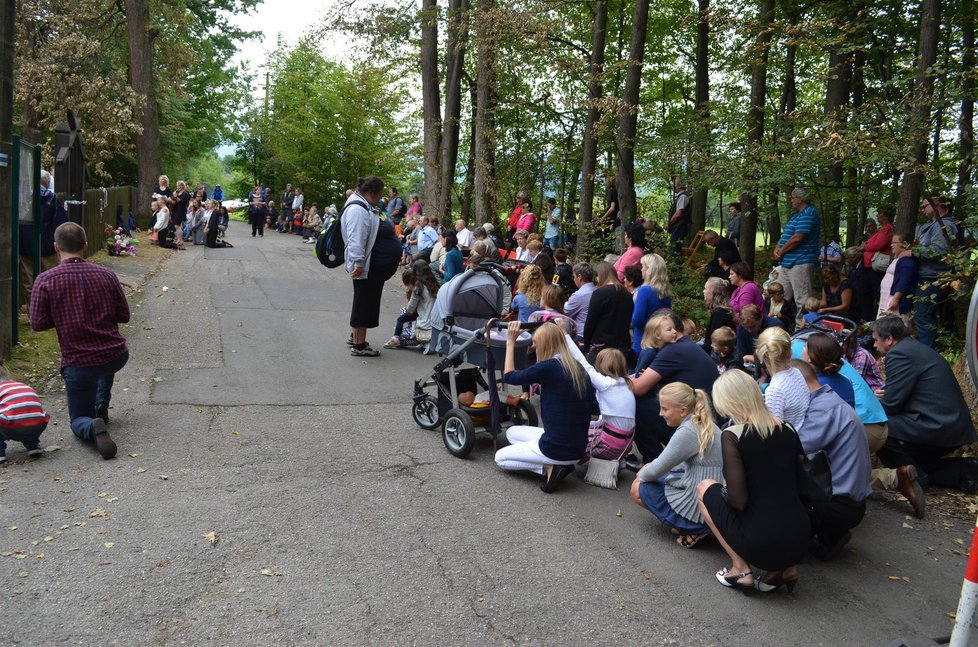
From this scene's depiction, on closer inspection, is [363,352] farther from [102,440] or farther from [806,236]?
[806,236]

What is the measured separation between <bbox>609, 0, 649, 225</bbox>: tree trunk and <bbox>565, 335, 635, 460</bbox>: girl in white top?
9089mm

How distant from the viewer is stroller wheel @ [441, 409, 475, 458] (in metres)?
7.32

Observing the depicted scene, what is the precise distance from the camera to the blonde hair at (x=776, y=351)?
6141 mm

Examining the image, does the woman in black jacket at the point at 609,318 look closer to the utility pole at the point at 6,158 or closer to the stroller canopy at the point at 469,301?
the stroller canopy at the point at 469,301

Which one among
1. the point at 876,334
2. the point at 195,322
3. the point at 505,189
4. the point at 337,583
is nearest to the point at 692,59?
the point at 505,189

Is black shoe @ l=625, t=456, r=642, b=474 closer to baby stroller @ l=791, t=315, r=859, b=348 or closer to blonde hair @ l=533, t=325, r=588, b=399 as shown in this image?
blonde hair @ l=533, t=325, r=588, b=399

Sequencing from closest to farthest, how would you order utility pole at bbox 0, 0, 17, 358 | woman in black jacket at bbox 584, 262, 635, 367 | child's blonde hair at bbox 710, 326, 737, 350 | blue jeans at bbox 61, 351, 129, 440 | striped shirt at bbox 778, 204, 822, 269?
1. blue jeans at bbox 61, 351, 129, 440
2. child's blonde hair at bbox 710, 326, 737, 350
3. utility pole at bbox 0, 0, 17, 358
4. woman in black jacket at bbox 584, 262, 635, 367
5. striped shirt at bbox 778, 204, 822, 269

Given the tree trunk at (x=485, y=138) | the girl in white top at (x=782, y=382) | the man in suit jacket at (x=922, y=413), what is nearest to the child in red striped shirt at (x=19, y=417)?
the girl in white top at (x=782, y=382)

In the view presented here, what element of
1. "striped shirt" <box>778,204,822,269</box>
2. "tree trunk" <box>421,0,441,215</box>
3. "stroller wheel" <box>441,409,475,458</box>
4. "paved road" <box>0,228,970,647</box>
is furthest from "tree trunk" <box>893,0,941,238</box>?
"tree trunk" <box>421,0,441,215</box>

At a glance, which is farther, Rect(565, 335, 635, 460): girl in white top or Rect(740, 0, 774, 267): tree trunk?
Rect(740, 0, 774, 267): tree trunk

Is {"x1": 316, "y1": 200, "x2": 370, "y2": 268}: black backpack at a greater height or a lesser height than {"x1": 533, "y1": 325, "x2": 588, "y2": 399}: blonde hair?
greater

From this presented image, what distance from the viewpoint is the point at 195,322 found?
12.6 meters

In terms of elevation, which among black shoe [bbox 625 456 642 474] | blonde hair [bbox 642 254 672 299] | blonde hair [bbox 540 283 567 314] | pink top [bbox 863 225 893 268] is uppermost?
pink top [bbox 863 225 893 268]

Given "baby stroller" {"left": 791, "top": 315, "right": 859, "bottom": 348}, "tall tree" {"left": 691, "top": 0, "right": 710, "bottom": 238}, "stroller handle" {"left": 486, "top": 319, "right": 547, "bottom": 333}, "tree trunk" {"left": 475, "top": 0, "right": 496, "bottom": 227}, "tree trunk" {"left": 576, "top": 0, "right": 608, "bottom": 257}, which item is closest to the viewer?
"stroller handle" {"left": 486, "top": 319, "right": 547, "bottom": 333}
